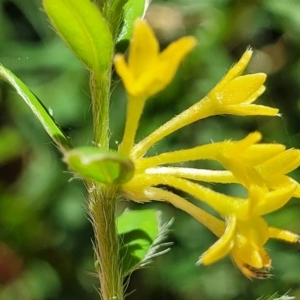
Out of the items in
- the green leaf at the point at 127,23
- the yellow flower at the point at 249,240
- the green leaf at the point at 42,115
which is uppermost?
the green leaf at the point at 127,23

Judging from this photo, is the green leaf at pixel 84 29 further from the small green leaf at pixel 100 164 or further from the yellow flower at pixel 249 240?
the yellow flower at pixel 249 240

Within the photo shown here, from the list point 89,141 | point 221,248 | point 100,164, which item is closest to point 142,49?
point 100,164

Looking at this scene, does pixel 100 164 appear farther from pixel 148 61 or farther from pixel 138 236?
pixel 138 236

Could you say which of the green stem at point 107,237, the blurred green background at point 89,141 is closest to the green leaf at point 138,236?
the green stem at point 107,237

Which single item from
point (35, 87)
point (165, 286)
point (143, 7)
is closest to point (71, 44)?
point (143, 7)

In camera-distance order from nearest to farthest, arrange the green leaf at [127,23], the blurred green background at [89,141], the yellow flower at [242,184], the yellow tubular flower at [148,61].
A: the yellow tubular flower at [148,61]
the yellow flower at [242,184]
the green leaf at [127,23]
the blurred green background at [89,141]

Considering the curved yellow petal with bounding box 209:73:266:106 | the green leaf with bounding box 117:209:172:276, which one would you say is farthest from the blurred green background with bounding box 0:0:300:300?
the curved yellow petal with bounding box 209:73:266:106

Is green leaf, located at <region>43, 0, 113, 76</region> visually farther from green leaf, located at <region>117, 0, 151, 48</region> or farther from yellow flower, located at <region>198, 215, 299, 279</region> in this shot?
yellow flower, located at <region>198, 215, 299, 279</region>
